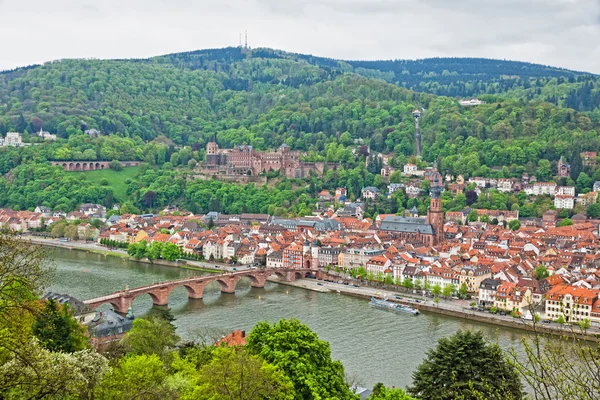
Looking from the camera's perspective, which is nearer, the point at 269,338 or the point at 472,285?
the point at 269,338

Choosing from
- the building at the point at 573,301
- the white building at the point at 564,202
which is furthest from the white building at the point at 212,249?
the white building at the point at 564,202

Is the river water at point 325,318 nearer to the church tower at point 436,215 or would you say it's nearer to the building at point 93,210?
the church tower at point 436,215

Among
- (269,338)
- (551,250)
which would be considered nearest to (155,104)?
(551,250)

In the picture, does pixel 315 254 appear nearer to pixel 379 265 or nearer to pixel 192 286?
pixel 379 265

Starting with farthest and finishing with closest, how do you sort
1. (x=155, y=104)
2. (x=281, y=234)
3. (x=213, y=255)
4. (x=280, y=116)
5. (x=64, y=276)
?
1. (x=155, y=104)
2. (x=280, y=116)
3. (x=281, y=234)
4. (x=213, y=255)
5. (x=64, y=276)

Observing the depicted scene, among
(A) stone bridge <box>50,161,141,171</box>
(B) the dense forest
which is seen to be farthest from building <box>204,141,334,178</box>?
(A) stone bridge <box>50,161,141,171</box>

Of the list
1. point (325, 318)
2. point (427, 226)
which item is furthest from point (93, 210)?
point (325, 318)

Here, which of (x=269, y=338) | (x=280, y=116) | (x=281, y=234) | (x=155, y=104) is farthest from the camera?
(x=155, y=104)

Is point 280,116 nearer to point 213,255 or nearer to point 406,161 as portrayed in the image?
point 406,161

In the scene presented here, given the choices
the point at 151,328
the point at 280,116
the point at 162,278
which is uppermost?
the point at 280,116
